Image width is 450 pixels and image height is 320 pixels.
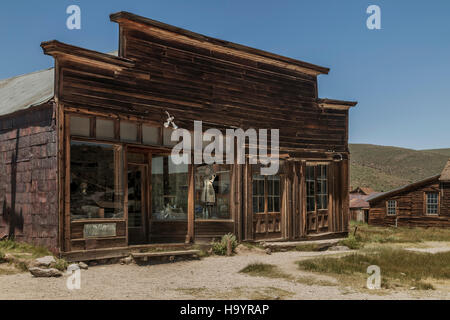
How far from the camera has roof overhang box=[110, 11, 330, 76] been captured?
46.0 ft

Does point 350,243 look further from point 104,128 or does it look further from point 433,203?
point 433,203

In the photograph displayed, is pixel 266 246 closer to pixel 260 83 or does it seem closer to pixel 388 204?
pixel 260 83

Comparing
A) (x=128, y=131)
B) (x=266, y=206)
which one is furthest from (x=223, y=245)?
(x=128, y=131)

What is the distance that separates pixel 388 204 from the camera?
116 ft

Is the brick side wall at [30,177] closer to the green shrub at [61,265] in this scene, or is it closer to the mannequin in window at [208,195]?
the green shrub at [61,265]

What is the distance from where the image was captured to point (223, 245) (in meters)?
15.6

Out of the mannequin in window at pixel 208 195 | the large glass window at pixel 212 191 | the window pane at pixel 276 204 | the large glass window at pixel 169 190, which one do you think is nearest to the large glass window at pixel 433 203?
the window pane at pixel 276 204

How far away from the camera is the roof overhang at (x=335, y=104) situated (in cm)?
1954

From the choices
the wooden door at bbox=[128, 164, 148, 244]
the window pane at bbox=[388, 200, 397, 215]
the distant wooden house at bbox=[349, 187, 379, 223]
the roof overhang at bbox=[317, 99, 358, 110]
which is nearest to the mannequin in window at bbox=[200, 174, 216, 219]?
the wooden door at bbox=[128, 164, 148, 244]

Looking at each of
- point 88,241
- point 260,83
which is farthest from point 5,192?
point 260,83

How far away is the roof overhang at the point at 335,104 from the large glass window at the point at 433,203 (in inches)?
596

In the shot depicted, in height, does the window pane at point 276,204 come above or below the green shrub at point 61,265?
above

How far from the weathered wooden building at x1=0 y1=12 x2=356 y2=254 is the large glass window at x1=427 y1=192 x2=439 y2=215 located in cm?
1453
